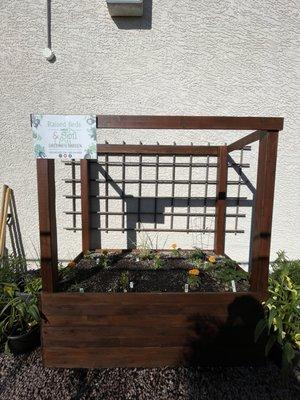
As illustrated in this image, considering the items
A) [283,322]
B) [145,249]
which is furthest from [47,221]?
[283,322]

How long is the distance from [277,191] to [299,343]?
5.80ft

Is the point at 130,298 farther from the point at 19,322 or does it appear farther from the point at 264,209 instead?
the point at 264,209

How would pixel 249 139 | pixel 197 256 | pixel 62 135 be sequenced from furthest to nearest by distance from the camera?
1. pixel 197 256
2. pixel 249 139
3. pixel 62 135

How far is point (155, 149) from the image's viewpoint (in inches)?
117

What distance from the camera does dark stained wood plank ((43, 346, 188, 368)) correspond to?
186cm

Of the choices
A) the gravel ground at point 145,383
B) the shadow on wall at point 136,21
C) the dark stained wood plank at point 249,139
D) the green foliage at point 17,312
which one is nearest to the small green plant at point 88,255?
the green foliage at point 17,312

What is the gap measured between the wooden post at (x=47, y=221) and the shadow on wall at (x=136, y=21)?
6.58 ft

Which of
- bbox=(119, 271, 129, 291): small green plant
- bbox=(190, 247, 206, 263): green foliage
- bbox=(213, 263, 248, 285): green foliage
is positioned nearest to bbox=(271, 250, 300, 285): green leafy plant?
bbox=(213, 263, 248, 285): green foliage

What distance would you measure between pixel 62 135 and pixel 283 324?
2.04 metres

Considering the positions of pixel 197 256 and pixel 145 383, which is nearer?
pixel 145 383

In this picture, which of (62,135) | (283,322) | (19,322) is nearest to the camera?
(62,135)

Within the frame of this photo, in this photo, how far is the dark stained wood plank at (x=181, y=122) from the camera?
169 cm

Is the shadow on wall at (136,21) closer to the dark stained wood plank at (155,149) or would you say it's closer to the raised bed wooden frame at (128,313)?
the dark stained wood plank at (155,149)

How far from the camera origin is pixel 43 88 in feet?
9.78
